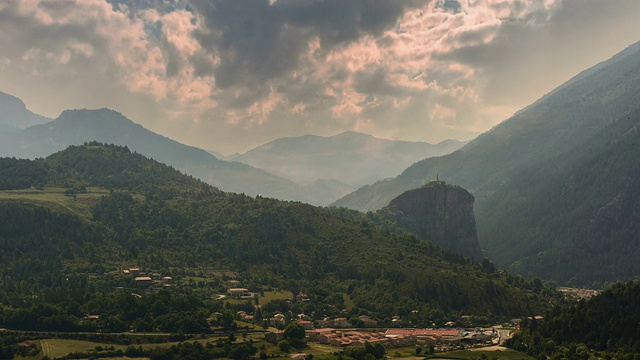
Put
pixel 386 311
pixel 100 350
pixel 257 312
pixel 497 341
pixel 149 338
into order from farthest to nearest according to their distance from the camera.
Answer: pixel 386 311, pixel 257 312, pixel 497 341, pixel 149 338, pixel 100 350

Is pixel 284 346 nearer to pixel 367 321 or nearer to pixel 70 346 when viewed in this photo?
pixel 70 346

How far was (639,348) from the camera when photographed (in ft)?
394

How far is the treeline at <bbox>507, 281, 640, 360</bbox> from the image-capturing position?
126m

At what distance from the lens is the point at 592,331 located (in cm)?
13750

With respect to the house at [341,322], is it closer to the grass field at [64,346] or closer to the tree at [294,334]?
the tree at [294,334]

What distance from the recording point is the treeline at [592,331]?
126 metres

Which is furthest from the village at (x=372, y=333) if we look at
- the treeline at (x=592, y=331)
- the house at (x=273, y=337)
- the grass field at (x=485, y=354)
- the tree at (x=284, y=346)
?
the treeline at (x=592, y=331)

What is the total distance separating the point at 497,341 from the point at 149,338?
77.8 m

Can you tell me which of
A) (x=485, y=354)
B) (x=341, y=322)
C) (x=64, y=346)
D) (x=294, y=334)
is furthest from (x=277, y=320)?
(x=485, y=354)

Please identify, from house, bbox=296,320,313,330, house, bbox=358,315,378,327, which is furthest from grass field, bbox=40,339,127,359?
house, bbox=358,315,378,327

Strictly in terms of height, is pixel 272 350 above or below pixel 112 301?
below

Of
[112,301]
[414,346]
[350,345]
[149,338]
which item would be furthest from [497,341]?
[112,301]

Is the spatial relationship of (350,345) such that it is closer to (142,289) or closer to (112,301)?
(112,301)

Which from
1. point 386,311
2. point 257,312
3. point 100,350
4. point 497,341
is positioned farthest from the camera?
point 386,311
